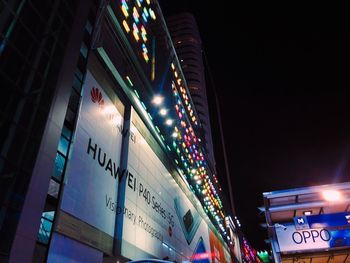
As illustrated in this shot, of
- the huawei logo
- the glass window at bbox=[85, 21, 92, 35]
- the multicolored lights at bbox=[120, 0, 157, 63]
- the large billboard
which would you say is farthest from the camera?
the multicolored lights at bbox=[120, 0, 157, 63]

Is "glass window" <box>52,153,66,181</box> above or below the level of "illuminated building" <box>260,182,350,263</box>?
above

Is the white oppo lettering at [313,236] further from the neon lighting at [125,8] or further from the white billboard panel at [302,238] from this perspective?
the neon lighting at [125,8]

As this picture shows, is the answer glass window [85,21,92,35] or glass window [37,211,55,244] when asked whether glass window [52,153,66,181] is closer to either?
glass window [37,211,55,244]

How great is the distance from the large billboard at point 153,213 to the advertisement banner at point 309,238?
7.58 meters

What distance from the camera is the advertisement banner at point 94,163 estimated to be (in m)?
12.3

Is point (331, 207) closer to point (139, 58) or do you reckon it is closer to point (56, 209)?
point (56, 209)

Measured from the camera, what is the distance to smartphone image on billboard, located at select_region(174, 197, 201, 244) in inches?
1051

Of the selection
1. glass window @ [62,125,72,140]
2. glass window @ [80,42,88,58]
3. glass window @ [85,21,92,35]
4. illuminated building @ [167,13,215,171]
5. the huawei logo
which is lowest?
glass window @ [62,125,72,140]

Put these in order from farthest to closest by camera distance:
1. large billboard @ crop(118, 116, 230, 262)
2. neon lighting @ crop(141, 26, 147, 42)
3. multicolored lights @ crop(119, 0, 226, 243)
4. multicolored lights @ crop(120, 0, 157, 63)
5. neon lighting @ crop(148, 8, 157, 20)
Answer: neon lighting @ crop(148, 8, 157, 20) → neon lighting @ crop(141, 26, 147, 42) → multicolored lights @ crop(119, 0, 226, 243) → multicolored lights @ crop(120, 0, 157, 63) → large billboard @ crop(118, 116, 230, 262)

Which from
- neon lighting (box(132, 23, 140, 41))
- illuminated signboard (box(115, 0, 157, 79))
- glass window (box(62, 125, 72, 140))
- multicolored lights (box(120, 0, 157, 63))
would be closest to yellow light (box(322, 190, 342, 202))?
glass window (box(62, 125, 72, 140))

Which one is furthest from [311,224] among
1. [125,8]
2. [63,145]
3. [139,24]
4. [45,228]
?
[139,24]

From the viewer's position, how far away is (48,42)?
13.0 m

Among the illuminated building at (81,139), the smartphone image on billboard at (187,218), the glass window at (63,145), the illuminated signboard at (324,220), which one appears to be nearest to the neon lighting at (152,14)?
the illuminated building at (81,139)

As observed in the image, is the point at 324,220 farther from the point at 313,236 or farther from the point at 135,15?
the point at 135,15
